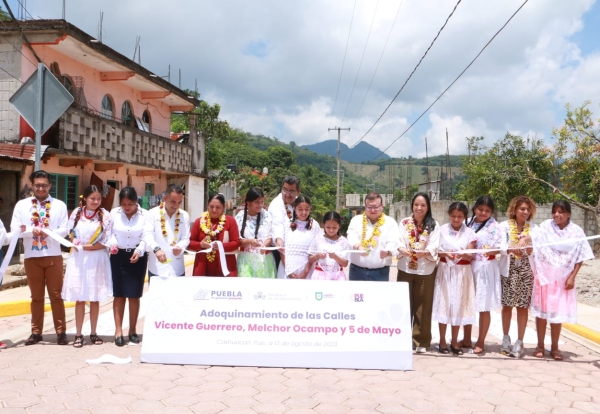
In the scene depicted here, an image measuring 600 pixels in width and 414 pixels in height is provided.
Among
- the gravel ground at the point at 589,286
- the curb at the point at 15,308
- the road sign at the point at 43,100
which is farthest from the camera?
the gravel ground at the point at 589,286

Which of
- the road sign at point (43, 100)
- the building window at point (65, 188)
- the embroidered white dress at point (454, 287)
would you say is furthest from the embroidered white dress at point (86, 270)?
the building window at point (65, 188)

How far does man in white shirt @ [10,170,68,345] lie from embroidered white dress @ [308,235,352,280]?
2.92 meters

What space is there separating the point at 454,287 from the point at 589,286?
643 centimetres

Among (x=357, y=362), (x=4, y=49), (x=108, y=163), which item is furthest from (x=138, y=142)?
(x=357, y=362)

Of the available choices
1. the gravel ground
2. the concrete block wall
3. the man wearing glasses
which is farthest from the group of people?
the concrete block wall

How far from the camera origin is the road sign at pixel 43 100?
655cm

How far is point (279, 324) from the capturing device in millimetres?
5363

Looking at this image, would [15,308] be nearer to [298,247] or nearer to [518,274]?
[298,247]

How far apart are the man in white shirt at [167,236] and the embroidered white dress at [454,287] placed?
2.98m

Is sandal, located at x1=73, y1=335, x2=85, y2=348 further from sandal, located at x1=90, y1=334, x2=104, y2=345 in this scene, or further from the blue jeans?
the blue jeans

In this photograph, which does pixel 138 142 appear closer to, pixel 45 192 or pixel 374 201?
pixel 45 192

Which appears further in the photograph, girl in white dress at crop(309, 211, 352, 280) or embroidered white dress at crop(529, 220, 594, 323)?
girl in white dress at crop(309, 211, 352, 280)

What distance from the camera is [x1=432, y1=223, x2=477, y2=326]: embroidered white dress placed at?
589 cm

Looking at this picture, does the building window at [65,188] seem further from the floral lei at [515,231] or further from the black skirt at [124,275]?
the floral lei at [515,231]
